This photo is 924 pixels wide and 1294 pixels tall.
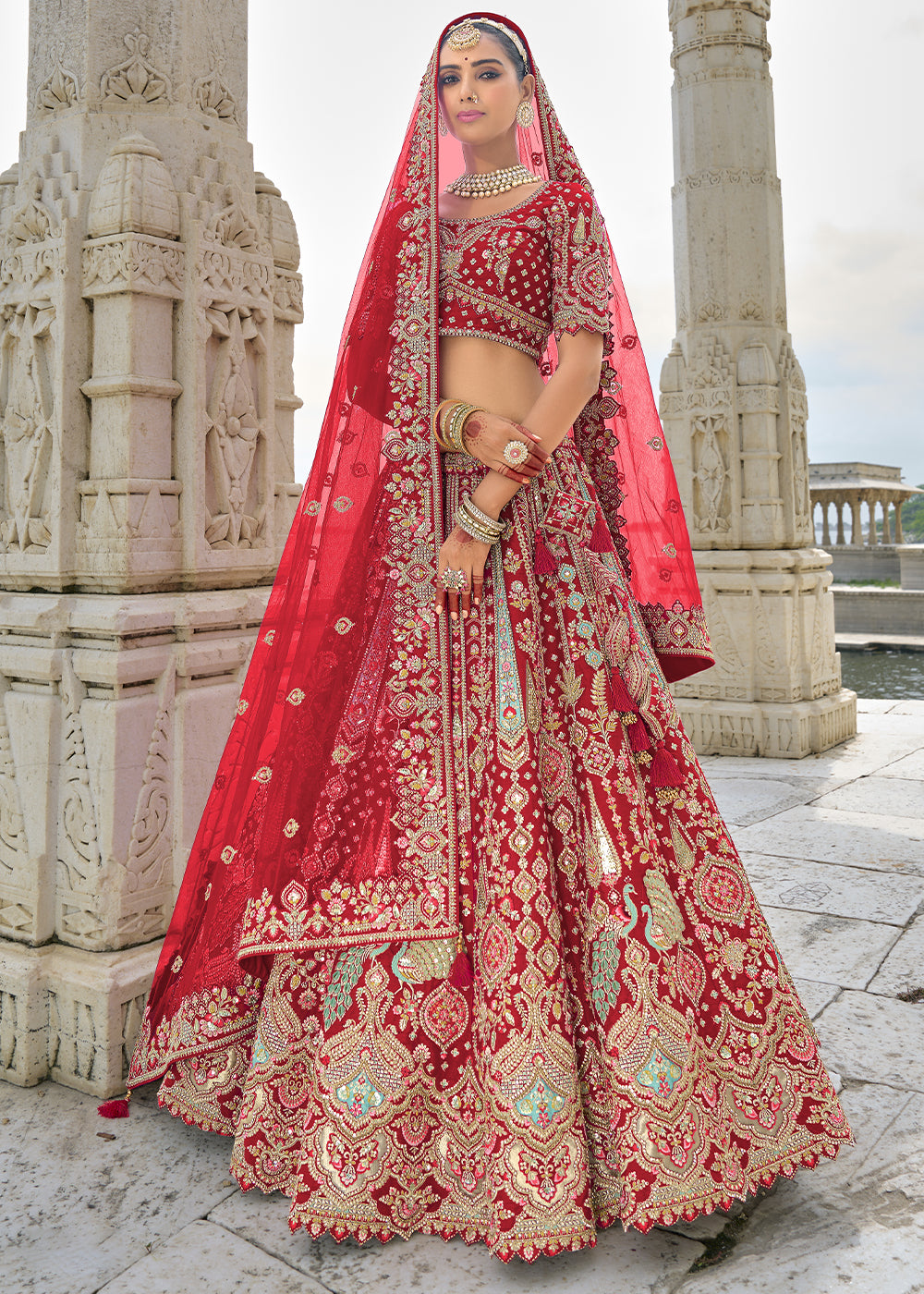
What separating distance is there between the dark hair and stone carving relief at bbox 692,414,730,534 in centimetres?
390

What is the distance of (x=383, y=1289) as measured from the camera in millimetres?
1414

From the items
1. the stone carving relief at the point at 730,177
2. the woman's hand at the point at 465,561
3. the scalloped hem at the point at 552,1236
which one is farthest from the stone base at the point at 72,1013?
the stone carving relief at the point at 730,177

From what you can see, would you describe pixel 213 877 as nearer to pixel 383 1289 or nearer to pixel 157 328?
pixel 383 1289

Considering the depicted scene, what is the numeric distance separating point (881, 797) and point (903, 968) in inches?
78.0

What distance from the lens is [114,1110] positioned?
6.31 ft

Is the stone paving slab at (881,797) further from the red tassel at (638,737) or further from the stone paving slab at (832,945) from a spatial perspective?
the red tassel at (638,737)

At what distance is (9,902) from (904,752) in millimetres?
4713

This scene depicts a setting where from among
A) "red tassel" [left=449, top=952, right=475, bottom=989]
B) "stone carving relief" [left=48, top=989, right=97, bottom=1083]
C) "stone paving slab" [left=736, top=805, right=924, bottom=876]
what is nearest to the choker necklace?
"red tassel" [left=449, top=952, right=475, bottom=989]

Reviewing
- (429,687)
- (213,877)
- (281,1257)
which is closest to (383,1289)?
(281,1257)

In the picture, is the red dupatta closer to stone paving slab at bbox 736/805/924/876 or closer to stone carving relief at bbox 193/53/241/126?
stone carving relief at bbox 193/53/241/126

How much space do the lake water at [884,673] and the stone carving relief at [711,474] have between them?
400cm

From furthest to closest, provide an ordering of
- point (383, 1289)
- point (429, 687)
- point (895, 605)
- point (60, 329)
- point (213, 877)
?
point (895, 605)
point (60, 329)
point (213, 877)
point (429, 687)
point (383, 1289)

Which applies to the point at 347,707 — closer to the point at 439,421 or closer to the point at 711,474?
the point at 439,421

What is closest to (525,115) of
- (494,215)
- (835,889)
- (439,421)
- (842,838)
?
(494,215)
